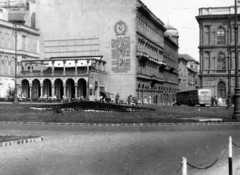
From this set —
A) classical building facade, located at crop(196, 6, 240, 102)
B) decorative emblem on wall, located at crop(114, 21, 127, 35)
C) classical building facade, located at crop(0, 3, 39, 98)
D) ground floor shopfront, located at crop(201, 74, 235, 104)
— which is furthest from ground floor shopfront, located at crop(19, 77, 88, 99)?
classical building facade, located at crop(196, 6, 240, 102)

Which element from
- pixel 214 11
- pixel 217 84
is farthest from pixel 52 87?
pixel 214 11

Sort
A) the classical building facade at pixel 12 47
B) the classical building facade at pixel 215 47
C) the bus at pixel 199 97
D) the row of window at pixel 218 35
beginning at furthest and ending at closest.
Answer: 1. the classical building facade at pixel 12 47
2. the row of window at pixel 218 35
3. the classical building facade at pixel 215 47
4. the bus at pixel 199 97

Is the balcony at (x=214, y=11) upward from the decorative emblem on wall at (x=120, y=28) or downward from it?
upward

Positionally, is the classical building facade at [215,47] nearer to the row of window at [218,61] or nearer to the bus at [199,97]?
→ the row of window at [218,61]

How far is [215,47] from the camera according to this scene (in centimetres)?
7462

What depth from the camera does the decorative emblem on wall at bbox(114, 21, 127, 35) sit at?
76750 millimetres

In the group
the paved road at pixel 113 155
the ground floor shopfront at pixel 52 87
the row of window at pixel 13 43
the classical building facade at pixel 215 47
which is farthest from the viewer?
the ground floor shopfront at pixel 52 87

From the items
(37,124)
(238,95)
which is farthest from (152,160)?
(238,95)

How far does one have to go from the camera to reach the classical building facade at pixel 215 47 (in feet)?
244

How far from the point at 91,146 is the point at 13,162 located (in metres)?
3.44

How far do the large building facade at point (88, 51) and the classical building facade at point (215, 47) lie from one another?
37.1ft

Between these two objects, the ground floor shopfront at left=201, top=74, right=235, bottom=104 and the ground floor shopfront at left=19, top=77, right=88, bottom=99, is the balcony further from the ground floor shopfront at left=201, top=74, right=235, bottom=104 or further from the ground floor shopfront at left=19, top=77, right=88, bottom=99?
the ground floor shopfront at left=19, top=77, right=88, bottom=99

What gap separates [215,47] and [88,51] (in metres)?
22.4

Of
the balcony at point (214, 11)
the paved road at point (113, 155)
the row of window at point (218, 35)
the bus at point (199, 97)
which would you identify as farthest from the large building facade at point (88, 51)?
the paved road at point (113, 155)
